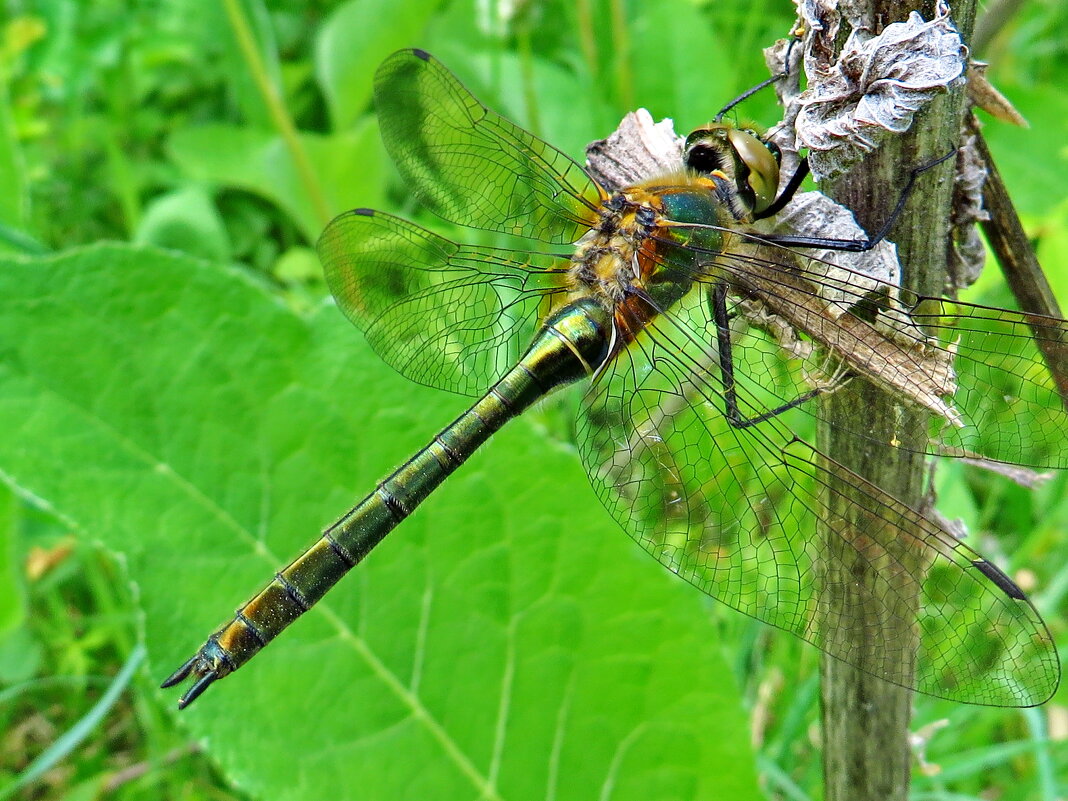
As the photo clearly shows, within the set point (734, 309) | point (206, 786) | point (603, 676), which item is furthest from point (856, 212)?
point (206, 786)

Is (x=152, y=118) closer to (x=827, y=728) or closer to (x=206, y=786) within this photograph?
(x=206, y=786)

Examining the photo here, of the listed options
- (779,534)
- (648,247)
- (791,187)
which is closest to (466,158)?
(648,247)

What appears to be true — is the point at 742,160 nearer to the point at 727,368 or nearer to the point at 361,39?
the point at 727,368

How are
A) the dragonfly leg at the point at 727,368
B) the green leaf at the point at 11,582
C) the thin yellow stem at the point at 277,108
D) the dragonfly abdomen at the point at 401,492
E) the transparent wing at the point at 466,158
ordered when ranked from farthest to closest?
the thin yellow stem at the point at 277,108
the green leaf at the point at 11,582
the transparent wing at the point at 466,158
the dragonfly abdomen at the point at 401,492
the dragonfly leg at the point at 727,368

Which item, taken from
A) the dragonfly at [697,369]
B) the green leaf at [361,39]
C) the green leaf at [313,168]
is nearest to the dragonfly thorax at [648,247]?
the dragonfly at [697,369]

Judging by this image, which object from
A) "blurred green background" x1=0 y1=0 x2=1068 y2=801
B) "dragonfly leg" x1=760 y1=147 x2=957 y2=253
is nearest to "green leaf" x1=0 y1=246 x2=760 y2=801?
"blurred green background" x1=0 y1=0 x2=1068 y2=801

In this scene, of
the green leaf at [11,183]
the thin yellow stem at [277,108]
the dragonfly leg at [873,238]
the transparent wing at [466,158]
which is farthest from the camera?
the thin yellow stem at [277,108]

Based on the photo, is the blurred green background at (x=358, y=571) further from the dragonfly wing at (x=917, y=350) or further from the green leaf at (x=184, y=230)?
the green leaf at (x=184, y=230)

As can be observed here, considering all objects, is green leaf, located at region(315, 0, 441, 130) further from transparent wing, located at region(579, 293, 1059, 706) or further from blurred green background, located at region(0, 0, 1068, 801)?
transparent wing, located at region(579, 293, 1059, 706)
